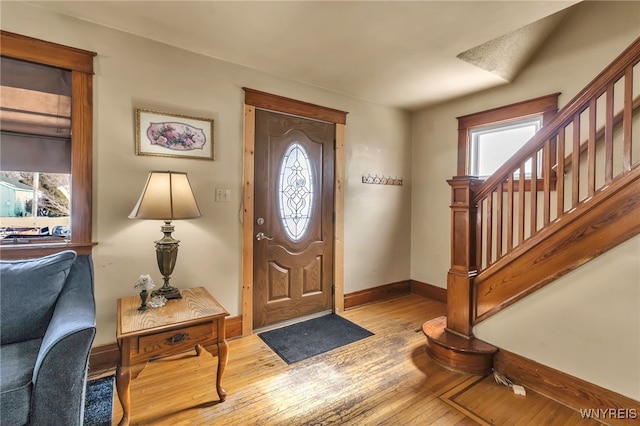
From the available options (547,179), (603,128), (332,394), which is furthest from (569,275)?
(332,394)

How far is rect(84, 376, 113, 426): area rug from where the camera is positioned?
1.63m

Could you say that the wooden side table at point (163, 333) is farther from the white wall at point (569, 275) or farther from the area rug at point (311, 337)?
the white wall at point (569, 275)

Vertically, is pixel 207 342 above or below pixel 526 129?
below

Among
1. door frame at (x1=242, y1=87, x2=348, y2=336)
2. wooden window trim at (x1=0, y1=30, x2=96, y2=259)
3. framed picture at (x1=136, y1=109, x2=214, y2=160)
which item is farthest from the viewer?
door frame at (x1=242, y1=87, x2=348, y2=336)

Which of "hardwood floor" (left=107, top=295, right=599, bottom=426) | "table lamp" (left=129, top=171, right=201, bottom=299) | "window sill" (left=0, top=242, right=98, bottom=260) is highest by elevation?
"table lamp" (left=129, top=171, right=201, bottom=299)

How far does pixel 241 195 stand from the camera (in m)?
2.61

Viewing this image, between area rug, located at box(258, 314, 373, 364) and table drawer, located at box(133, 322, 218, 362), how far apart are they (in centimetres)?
77

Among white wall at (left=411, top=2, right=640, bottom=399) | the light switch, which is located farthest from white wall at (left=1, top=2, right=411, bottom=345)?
white wall at (left=411, top=2, right=640, bottom=399)

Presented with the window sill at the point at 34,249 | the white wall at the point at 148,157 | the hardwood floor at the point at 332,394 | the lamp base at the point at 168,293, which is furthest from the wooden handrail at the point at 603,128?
the window sill at the point at 34,249

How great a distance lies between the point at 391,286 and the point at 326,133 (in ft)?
6.54

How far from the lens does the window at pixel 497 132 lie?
2.81m

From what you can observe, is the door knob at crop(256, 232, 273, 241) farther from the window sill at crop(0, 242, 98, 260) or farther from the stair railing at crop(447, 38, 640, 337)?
the stair railing at crop(447, 38, 640, 337)

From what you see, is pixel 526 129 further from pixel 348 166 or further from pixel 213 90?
pixel 213 90

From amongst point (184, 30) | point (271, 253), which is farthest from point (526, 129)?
point (184, 30)
